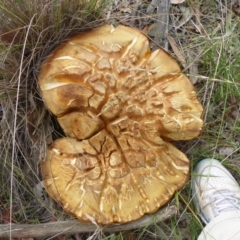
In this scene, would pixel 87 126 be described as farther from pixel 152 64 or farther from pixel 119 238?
pixel 119 238

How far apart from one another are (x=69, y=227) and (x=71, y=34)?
85 centimetres

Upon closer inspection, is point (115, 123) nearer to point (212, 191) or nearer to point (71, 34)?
point (71, 34)

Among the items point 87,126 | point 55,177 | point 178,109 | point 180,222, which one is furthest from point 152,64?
point 180,222

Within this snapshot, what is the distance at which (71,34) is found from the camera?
206cm

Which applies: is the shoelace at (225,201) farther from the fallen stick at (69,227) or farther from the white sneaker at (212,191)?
the fallen stick at (69,227)

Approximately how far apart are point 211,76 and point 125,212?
803 millimetres

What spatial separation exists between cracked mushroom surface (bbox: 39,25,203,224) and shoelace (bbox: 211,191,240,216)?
271 mm

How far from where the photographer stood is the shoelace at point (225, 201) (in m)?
2.23

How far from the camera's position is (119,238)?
6.94ft

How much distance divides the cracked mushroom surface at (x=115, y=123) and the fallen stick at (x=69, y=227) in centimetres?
8

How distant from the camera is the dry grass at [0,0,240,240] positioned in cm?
200

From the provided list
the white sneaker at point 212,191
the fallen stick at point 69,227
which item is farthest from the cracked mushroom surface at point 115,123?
the white sneaker at point 212,191

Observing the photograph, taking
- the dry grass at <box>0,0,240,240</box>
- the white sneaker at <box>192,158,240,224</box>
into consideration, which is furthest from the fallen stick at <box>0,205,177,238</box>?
the white sneaker at <box>192,158,240,224</box>

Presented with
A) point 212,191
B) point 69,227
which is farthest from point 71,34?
point 212,191
